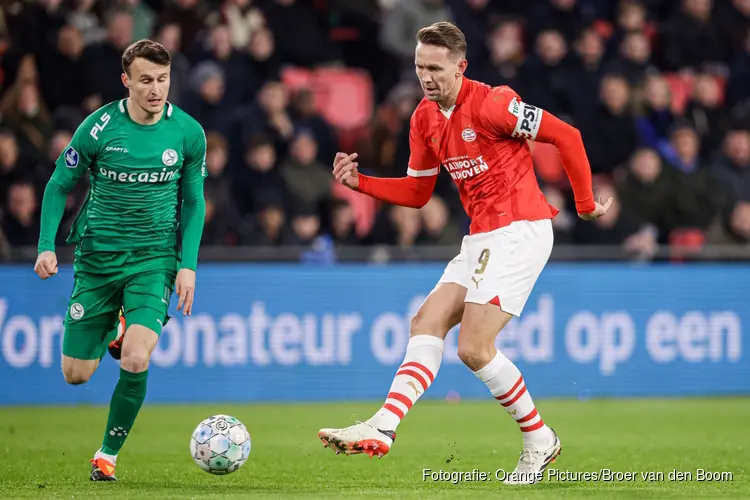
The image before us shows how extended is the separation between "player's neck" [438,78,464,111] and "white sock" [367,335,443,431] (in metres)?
1.31

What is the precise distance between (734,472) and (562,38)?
28.0ft

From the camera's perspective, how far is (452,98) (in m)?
7.43

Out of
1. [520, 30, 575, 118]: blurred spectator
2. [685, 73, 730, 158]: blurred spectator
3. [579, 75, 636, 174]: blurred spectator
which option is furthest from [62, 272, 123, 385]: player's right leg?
[685, 73, 730, 158]: blurred spectator

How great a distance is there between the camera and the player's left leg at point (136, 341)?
7.53m

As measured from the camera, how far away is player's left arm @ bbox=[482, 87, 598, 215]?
286 inches

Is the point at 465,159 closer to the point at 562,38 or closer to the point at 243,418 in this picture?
Result: the point at 243,418

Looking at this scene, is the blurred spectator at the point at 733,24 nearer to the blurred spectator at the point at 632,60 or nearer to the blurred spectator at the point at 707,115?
the blurred spectator at the point at 707,115

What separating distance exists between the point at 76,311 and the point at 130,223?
0.62m

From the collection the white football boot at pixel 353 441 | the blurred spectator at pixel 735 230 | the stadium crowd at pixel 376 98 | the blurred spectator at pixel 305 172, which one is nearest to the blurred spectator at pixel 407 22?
the stadium crowd at pixel 376 98

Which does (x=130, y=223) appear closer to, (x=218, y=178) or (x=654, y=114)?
(x=218, y=178)

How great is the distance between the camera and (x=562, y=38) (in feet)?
50.7

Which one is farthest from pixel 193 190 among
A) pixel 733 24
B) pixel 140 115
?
pixel 733 24

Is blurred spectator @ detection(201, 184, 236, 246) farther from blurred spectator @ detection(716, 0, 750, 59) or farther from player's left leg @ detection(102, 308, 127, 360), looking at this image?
blurred spectator @ detection(716, 0, 750, 59)

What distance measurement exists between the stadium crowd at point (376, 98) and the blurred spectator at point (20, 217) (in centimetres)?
2
